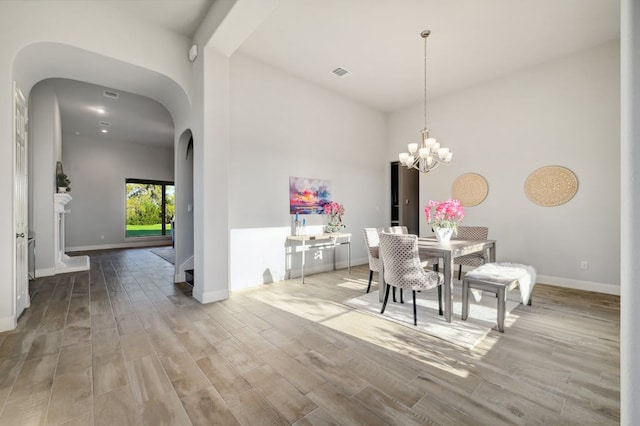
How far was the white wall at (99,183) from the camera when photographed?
796 centimetres

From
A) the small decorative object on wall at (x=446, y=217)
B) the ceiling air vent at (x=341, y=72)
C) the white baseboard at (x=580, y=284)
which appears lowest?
the white baseboard at (x=580, y=284)

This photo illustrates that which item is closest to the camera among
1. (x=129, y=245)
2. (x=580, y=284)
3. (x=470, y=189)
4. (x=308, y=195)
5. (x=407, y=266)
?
(x=407, y=266)

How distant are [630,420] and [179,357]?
98.6 inches

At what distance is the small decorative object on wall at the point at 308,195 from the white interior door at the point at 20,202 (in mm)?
3302

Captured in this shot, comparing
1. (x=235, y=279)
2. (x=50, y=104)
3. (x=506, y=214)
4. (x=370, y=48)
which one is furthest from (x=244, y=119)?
(x=506, y=214)

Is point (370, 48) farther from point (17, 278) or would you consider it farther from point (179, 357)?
point (17, 278)

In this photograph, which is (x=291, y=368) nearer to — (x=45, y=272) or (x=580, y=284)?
(x=580, y=284)

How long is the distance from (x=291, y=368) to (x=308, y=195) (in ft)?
11.2

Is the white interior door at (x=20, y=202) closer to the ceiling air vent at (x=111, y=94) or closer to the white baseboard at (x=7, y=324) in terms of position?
the white baseboard at (x=7, y=324)

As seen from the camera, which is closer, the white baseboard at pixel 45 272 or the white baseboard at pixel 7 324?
the white baseboard at pixel 7 324

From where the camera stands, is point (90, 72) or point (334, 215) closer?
point (90, 72)

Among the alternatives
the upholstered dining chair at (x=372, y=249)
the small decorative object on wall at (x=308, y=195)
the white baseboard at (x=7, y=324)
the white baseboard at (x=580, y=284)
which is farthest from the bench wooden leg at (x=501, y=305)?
the white baseboard at (x=7, y=324)

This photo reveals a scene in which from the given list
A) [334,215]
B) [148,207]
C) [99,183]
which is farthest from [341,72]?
[148,207]

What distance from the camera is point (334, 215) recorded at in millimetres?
5316
